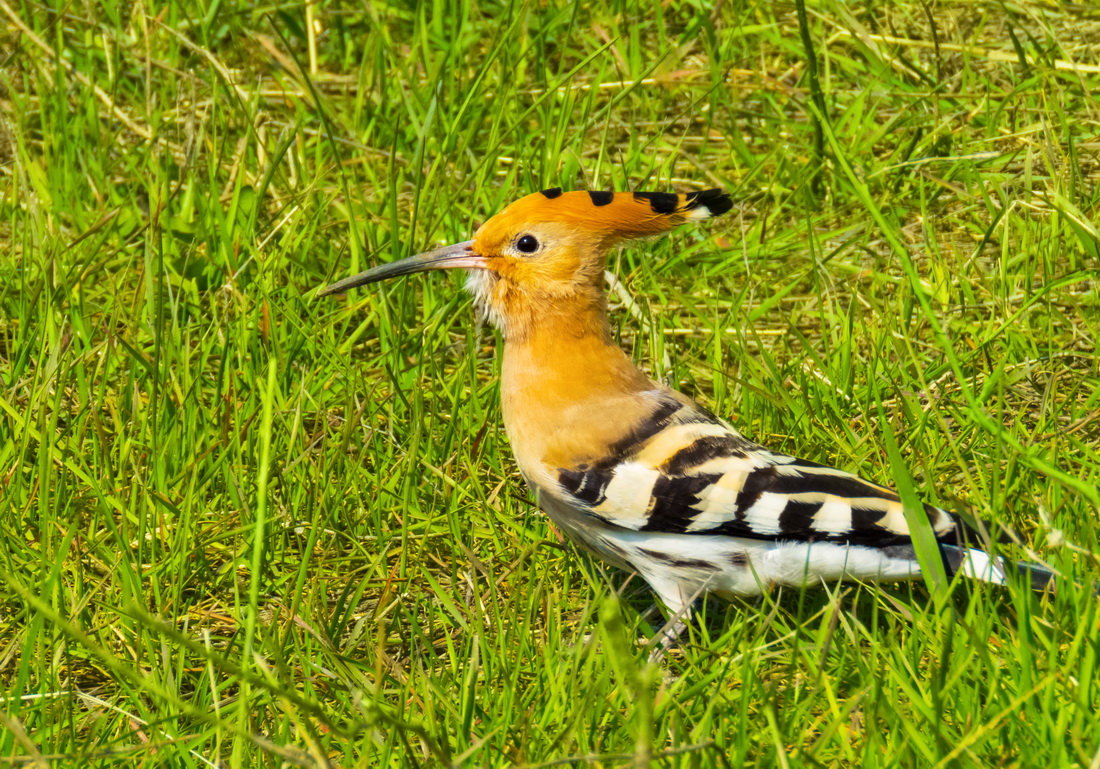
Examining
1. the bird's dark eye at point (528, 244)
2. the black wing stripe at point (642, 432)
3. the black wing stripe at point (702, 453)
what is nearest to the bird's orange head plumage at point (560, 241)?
the bird's dark eye at point (528, 244)

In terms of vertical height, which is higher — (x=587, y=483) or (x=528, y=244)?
(x=528, y=244)

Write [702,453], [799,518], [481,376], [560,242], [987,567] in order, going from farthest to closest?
[481,376] → [560,242] → [702,453] → [799,518] → [987,567]

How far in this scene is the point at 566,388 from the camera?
2617 millimetres

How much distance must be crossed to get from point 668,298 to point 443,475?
3.82 ft

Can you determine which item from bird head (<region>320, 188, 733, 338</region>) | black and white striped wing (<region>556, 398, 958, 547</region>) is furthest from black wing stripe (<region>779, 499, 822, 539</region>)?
bird head (<region>320, 188, 733, 338</region>)

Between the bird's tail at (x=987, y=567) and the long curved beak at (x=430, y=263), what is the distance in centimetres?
110

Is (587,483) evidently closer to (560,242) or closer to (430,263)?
(560,242)

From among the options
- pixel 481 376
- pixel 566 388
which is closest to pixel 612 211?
pixel 566 388

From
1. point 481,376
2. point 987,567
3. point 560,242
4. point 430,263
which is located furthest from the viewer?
point 481,376

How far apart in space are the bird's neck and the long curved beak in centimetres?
Answer: 19

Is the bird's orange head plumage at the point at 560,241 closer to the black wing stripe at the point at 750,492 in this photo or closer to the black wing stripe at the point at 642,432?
the black wing stripe at the point at 642,432

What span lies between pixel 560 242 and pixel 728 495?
0.62 metres

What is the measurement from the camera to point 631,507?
2.47 metres

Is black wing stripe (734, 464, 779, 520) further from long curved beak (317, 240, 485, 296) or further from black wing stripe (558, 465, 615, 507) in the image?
long curved beak (317, 240, 485, 296)
